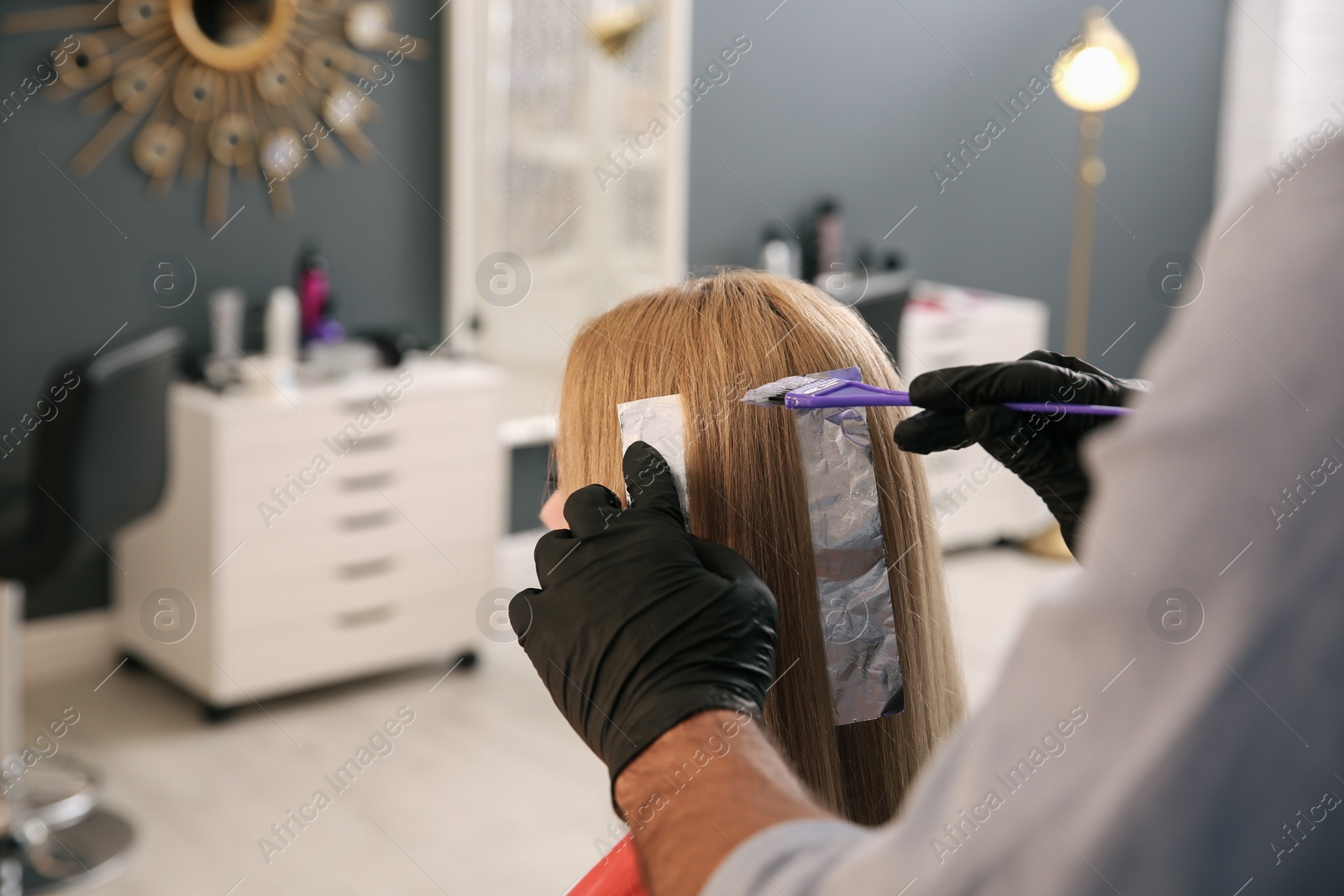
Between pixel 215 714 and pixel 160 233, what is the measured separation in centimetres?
114

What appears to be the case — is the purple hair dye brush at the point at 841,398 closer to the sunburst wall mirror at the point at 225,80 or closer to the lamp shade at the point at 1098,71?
the sunburst wall mirror at the point at 225,80

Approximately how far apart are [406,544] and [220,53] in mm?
1241

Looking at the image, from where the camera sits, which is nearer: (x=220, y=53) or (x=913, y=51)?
(x=220, y=53)

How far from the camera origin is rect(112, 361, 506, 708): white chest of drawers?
9.48ft

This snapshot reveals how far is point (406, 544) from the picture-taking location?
315 cm

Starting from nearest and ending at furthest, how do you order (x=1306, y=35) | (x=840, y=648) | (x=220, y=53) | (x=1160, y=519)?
1. (x=1160, y=519)
2. (x=840, y=648)
3. (x=220, y=53)
4. (x=1306, y=35)

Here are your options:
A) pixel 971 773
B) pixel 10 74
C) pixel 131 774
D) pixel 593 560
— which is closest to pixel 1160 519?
pixel 971 773

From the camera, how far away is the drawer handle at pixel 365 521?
3.07 m

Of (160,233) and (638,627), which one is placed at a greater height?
(160,233)

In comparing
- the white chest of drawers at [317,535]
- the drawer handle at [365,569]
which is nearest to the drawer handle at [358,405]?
the white chest of drawers at [317,535]

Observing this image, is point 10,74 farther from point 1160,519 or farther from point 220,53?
point 1160,519

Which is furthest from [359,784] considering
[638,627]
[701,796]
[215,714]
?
[701,796]

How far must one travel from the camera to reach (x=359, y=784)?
2.70m

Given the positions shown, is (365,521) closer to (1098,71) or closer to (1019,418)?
(1019,418)
